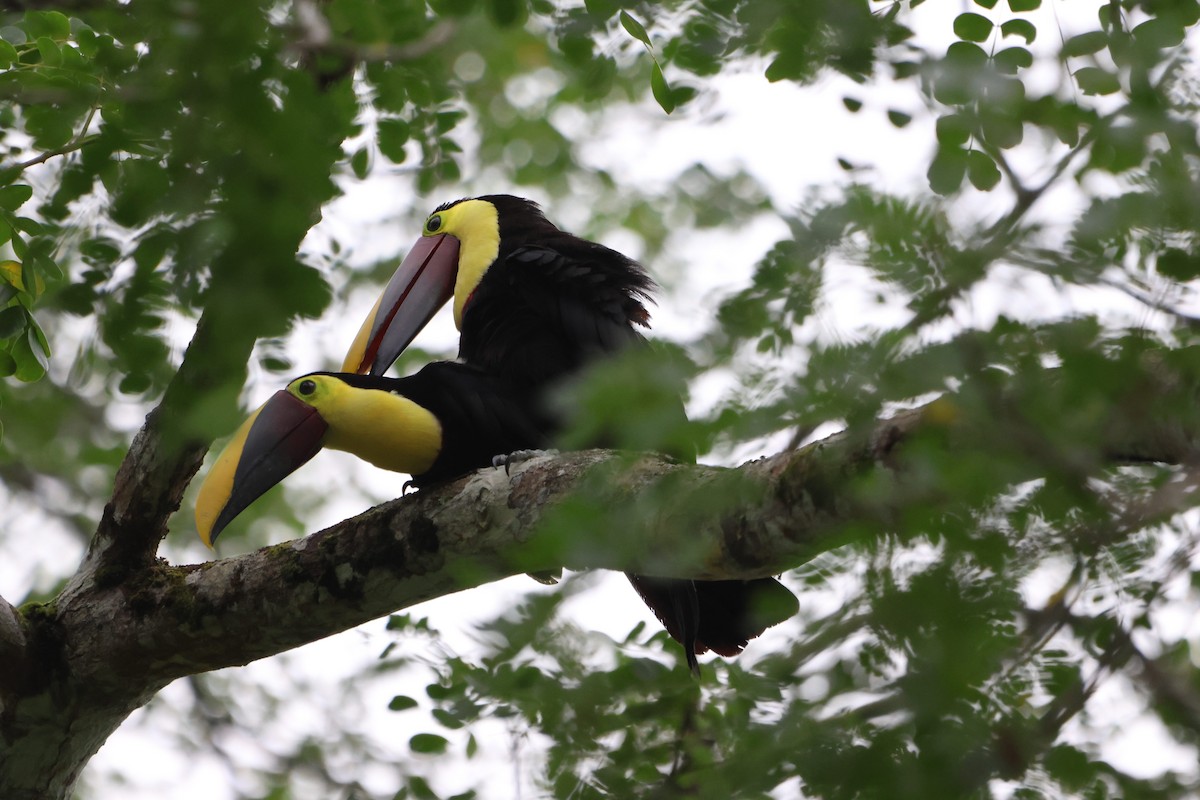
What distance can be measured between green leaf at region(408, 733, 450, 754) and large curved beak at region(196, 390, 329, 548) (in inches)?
36.0

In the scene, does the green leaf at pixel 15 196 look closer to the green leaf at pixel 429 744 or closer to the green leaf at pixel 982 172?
the green leaf at pixel 429 744

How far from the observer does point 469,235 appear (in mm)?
4531

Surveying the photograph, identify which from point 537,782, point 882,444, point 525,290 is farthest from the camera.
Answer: point 525,290

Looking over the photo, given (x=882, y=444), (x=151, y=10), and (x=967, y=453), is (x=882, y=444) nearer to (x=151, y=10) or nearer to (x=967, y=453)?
(x=967, y=453)

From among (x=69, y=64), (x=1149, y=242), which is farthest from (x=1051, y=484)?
(x=69, y=64)

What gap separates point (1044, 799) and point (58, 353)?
5.66 metres

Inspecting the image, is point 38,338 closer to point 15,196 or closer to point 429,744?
point 15,196

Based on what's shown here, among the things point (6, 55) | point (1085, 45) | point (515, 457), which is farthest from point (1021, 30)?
point (6, 55)

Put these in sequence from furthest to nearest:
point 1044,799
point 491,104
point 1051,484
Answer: point 491,104, point 1044,799, point 1051,484

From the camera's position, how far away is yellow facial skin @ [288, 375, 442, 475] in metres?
3.40

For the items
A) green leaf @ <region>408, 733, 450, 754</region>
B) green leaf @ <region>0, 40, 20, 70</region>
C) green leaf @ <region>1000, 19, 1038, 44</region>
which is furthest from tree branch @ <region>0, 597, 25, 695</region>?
green leaf @ <region>1000, 19, 1038, 44</region>

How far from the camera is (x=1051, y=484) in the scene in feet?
4.74

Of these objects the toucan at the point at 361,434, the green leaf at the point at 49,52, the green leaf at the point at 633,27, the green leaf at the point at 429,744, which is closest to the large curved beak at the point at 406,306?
the toucan at the point at 361,434

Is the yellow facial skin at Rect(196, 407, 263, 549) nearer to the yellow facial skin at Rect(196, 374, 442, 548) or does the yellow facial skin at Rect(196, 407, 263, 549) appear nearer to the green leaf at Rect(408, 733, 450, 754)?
the yellow facial skin at Rect(196, 374, 442, 548)
